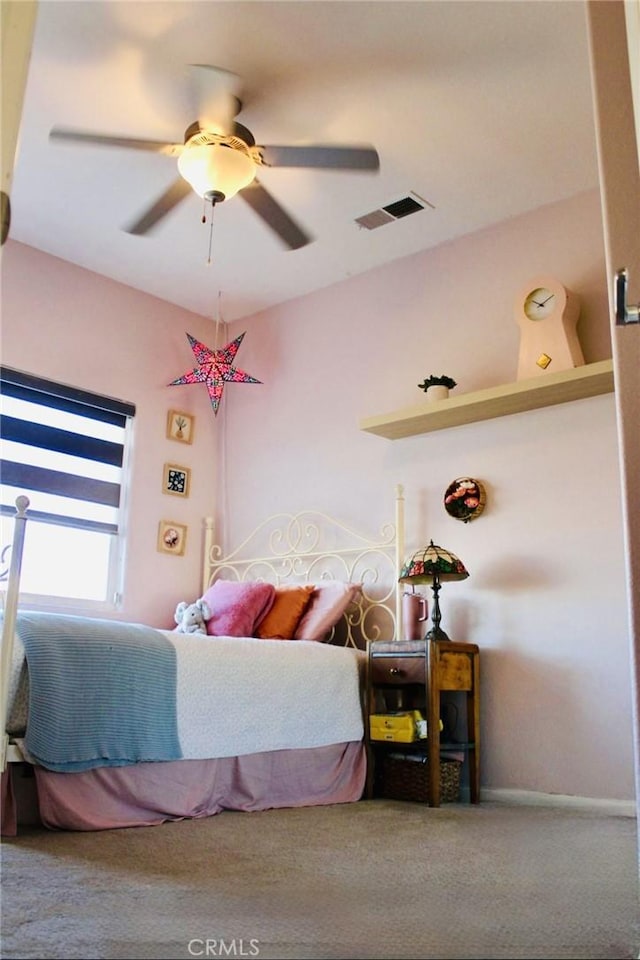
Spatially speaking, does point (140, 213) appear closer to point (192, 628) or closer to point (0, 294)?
point (0, 294)

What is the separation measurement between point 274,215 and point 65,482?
181cm

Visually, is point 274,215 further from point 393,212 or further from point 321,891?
point 321,891

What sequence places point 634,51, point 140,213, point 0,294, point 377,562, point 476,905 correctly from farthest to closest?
point 377,562, point 0,294, point 140,213, point 476,905, point 634,51

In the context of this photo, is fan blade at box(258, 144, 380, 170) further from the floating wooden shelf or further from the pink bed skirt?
the pink bed skirt

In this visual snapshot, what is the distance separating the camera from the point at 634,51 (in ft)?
4.09

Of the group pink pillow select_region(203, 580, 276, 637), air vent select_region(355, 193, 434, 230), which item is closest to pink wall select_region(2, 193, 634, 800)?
air vent select_region(355, 193, 434, 230)

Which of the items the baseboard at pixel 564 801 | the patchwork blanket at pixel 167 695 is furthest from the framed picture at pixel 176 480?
the baseboard at pixel 564 801

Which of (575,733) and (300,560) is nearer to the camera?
(575,733)

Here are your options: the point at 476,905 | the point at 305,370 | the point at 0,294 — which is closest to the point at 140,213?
the point at 0,294

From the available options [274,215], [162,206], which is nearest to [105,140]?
[162,206]

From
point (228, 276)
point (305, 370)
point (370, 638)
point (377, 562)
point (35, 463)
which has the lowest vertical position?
point (370, 638)

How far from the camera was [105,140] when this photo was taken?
2609mm

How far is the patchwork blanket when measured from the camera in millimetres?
2168

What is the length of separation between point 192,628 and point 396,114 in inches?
92.7
